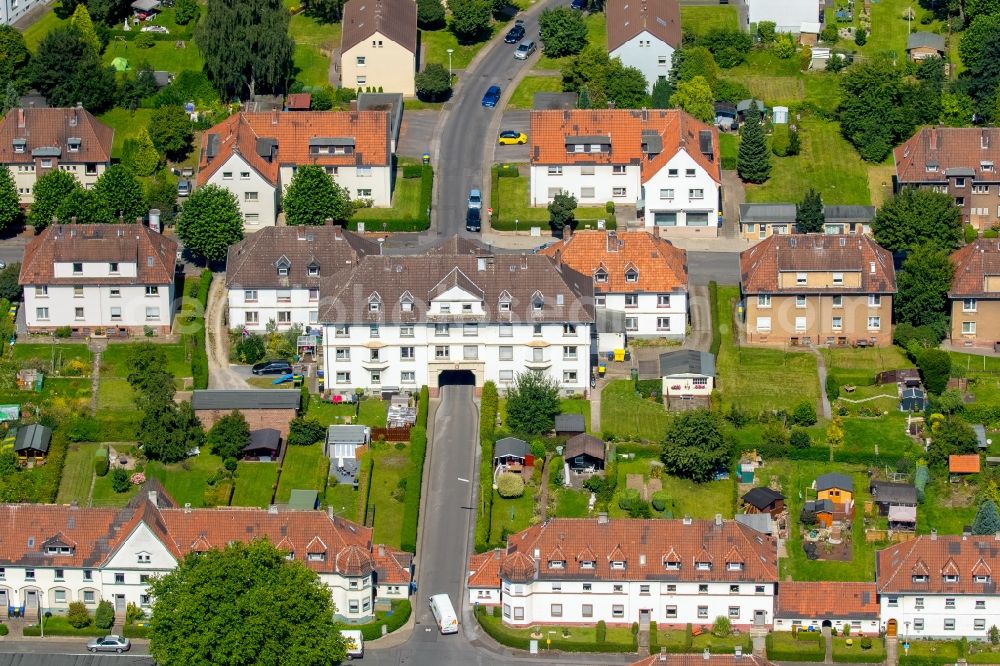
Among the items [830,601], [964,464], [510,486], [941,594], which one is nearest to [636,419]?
[510,486]

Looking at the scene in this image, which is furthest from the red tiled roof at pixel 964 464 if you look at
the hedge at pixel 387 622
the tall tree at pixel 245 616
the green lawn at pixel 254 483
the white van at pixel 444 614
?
the green lawn at pixel 254 483

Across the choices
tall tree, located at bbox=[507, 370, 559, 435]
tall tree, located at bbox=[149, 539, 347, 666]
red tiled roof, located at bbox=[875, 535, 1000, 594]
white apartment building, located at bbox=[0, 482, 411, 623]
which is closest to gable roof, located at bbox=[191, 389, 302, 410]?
white apartment building, located at bbox=[0, 482, 411, 623]

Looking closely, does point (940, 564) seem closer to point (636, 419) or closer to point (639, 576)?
point (639, 576)

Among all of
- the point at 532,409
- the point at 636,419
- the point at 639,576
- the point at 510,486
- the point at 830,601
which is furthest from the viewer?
the point at 636,419

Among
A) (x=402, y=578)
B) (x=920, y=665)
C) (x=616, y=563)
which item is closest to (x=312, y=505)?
(x=402, y=578)

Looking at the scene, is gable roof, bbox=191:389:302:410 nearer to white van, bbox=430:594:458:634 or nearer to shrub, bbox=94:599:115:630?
shrub, bbox=94:599:115:630

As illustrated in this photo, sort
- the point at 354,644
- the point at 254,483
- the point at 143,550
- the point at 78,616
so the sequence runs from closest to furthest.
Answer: the point at 354,644 < the point at 78,616 < the point at 143,550 < the point at 254,483
